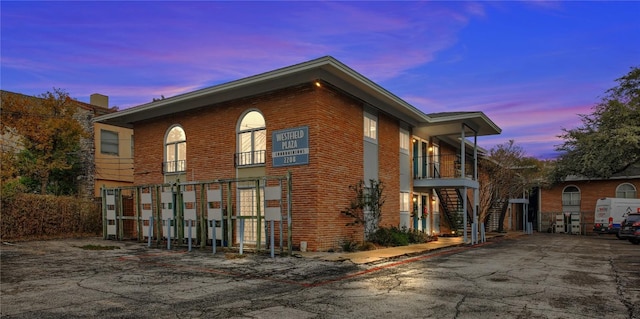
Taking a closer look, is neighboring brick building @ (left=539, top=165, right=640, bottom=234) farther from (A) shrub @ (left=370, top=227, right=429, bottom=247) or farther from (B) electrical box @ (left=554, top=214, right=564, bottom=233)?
(A) shrub @ (left=370, top=227, right=429, bottom=247)

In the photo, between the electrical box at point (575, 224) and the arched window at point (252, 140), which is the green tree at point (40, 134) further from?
the electrical box at point (575, 224)

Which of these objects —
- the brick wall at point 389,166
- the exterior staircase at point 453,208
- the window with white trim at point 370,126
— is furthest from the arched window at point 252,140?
the exterior staircase at point 453,208

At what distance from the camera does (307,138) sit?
15328 mm

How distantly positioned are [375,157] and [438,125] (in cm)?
562

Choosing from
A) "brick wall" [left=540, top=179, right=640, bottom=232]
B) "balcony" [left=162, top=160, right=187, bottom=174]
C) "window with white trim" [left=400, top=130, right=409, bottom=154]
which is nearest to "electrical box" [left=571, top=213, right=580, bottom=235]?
"brick wall" [left=540, top=179, right=640, bottom=232]

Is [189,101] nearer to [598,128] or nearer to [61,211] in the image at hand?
[61,211]

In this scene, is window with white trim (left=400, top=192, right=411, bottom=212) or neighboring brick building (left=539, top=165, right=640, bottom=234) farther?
neighboring brick building (left=539, top=165, right=640, bottom=234)

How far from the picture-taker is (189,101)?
1827 cm

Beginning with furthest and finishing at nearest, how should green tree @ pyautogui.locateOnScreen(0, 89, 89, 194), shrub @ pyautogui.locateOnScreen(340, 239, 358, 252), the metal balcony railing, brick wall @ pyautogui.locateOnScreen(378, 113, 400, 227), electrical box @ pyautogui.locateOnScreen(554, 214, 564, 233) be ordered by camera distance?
1. electrical box @ pyautogui.locateOnScreen(554, 214, 564, 233)
2. green tree @ pyautogui.locateOnScreen(0, 89, 89, 194)
3. the metal balcony railing
4. brick wall @ pyautogui.locateOnScreen(378, 113, 400, 227)
5. shrub @ pyautogui.locateOnScreen(340, 239, 358, 252)

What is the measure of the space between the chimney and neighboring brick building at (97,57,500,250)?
14772 mm

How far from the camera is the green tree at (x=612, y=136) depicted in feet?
80.4

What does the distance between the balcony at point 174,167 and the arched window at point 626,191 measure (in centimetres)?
3579

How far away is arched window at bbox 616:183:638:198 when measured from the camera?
36.4 meters

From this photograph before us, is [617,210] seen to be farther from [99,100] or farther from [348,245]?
[99,100]
